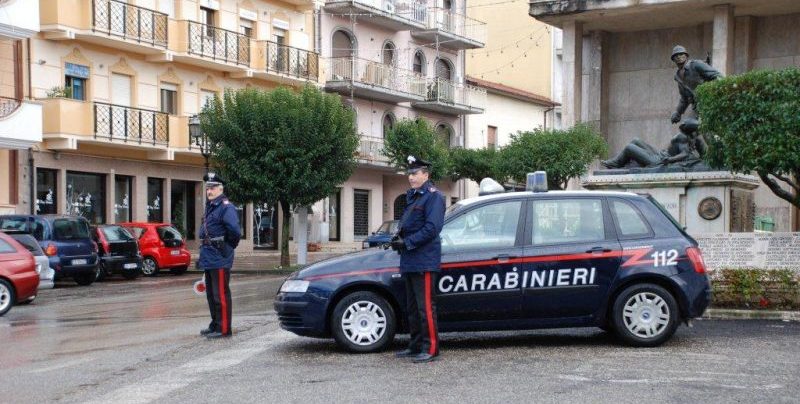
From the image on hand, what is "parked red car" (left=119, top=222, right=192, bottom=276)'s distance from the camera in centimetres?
2936

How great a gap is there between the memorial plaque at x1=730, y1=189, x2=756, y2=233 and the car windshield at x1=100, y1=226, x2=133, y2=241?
15.4 metres

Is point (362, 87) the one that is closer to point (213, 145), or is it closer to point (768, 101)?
point (213, 145)

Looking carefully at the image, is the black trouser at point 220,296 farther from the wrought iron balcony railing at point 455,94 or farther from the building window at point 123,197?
the wrought iron balcony railing at point 455,94

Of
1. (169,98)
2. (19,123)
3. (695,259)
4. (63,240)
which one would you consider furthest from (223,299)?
(169,98)

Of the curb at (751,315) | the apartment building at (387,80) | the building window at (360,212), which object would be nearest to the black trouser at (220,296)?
the curb at (751,315)

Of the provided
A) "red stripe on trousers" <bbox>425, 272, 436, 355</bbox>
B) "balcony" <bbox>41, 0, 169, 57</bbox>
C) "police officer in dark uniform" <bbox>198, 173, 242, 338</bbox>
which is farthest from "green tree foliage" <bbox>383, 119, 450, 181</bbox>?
"red stripe on trousers" <bbox>425, 272, 436, 355</bbox>

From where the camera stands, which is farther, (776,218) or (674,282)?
(776,218)

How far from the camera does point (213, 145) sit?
31.4 m

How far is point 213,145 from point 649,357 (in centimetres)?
2311

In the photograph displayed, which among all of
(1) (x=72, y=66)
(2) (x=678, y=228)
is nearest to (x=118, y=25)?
(1) (x=72, y=66)

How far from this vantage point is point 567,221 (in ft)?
34.3

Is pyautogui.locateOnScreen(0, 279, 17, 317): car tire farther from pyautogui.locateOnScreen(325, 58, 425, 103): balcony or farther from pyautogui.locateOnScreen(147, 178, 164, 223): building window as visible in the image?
pyautogui.locateOnScreen(325, 58, 425, 103): balcony

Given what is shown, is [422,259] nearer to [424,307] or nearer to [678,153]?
[424,307]

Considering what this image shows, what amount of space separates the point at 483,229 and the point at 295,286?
182cm
